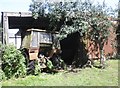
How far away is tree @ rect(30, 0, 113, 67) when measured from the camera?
13844 mm

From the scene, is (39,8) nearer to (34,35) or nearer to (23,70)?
(34,35)

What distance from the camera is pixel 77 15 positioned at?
13.9 meters

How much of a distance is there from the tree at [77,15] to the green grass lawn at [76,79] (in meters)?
2.07

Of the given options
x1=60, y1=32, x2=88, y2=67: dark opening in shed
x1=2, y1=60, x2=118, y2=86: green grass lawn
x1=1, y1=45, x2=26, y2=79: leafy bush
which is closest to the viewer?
x1=2, y1=60, x2=118, y2=86: green grass lawn

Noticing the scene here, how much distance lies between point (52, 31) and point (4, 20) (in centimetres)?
259

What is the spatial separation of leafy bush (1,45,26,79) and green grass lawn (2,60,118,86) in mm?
466

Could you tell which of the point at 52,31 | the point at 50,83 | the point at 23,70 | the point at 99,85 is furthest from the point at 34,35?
the point at 99,85

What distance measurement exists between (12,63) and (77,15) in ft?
13.4

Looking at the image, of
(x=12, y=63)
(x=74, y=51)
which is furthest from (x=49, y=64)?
(x=74, y=51)

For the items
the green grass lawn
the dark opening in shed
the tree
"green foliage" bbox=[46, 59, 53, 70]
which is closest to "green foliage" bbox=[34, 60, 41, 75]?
the green grass lawn

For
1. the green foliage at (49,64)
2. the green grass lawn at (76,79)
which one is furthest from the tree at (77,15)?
the green grass lawn at (76,79)

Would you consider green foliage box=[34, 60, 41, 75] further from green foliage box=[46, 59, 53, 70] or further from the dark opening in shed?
the dark opening in shed

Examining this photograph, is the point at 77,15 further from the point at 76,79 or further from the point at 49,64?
the point at 76,79

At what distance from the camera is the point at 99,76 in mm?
12414
